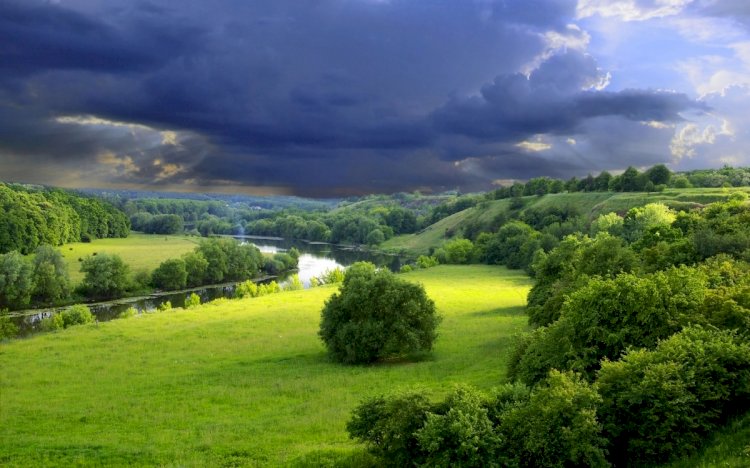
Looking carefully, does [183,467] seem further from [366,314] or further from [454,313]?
[454,313]

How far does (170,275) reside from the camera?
118375mm

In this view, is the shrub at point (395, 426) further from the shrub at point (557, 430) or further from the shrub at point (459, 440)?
the shrub at point (557, 430)

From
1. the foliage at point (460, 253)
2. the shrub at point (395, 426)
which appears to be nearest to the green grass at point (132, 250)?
the foliage at point (460, 253)

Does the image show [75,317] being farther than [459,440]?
Yes

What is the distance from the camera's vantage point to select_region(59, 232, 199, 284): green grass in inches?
5037

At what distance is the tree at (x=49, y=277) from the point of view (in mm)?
98000

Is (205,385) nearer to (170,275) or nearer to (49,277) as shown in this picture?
(49,277)

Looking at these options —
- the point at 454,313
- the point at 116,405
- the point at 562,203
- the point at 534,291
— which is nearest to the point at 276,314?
the point at 454,313

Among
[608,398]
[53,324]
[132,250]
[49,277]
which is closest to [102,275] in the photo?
[49,277]

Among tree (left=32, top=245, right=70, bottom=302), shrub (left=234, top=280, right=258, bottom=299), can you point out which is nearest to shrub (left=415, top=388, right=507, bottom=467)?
shrub (left=234, top=280, right=258, bottom=299)

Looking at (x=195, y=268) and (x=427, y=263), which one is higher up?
(x=195, y=268)

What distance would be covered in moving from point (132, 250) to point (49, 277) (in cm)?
6599

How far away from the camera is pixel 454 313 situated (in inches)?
2650

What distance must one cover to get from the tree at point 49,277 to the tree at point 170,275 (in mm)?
19018
